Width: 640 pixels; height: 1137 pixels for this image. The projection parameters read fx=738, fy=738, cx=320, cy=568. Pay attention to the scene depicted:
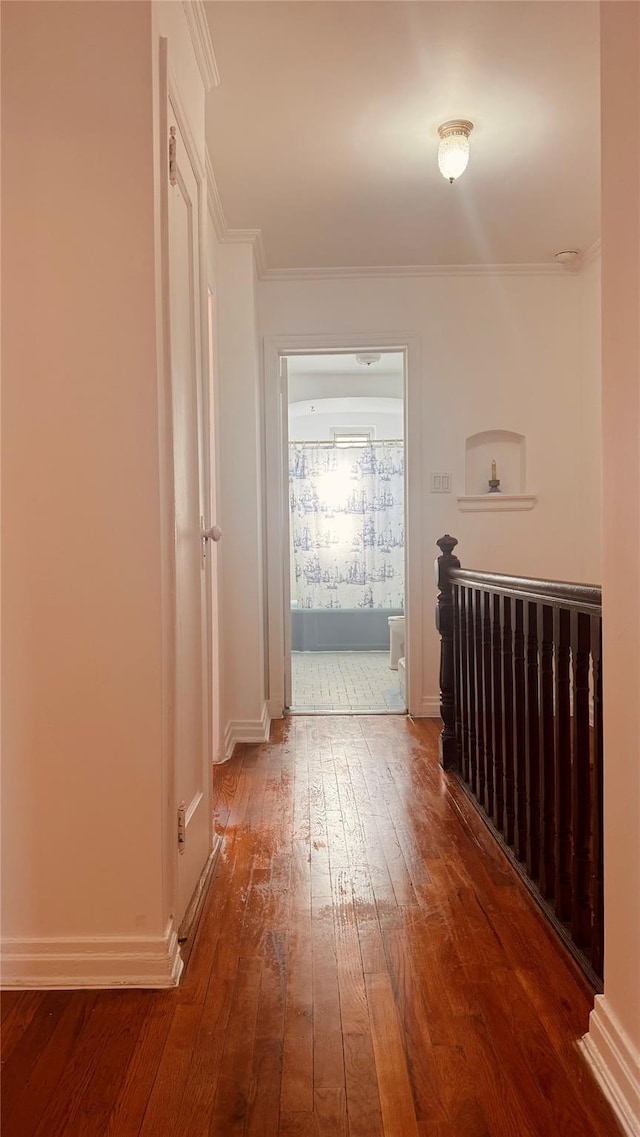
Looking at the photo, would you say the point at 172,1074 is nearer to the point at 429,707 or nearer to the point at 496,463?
the point at 429,707

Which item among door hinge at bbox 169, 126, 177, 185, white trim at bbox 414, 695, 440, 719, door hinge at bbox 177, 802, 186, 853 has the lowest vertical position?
white trim at bbox 414, 695, 440, 719

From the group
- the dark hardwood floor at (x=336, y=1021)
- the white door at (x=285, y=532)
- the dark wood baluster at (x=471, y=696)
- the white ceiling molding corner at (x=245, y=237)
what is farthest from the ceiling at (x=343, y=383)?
the dark hardwood floor at (x=336, y=1021)

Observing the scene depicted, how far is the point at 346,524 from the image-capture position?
24.6ft

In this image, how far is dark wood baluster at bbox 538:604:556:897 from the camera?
1922mm

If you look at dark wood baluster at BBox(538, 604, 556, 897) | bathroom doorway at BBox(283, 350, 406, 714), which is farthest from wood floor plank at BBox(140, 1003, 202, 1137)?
bathroom doorway at BBox(283, 350, 406, 714)

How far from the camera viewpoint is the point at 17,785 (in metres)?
1.65

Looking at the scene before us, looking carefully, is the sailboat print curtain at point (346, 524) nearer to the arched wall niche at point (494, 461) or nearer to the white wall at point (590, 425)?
the arched wall niche at point (494, 461)

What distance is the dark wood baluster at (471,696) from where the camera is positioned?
2.81 metres

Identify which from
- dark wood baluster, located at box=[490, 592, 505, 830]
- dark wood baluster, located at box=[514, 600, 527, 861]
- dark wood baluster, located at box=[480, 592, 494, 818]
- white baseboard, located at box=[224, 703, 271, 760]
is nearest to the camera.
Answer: dark wood baluster, located at box=[514, 600, 527, 861]

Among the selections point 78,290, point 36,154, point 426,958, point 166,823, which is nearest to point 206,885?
point 166,823

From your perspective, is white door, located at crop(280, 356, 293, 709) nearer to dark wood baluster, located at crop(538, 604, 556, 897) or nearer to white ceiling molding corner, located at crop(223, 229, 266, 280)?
white ceiling molding corner, located at crop(223, 229, 266, 280)

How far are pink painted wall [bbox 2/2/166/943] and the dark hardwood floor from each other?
23 centimetres

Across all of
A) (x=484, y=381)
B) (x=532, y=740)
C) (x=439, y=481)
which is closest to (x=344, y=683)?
(x=439, y=481)

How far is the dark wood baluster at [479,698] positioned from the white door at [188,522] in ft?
3.26
